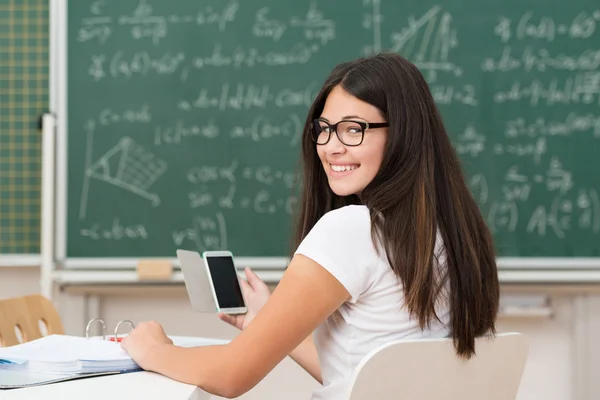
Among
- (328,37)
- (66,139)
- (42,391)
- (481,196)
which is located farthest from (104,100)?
(42,391)

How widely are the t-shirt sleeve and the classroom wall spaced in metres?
1.82

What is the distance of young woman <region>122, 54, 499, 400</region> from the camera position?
1258 millimetres

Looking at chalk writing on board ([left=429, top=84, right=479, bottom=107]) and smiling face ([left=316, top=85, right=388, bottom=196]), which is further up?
chalk writing on board ([left=429, top=84, right=479, bottom=107])

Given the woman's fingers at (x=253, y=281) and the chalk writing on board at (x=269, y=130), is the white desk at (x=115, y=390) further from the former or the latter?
the chalk writing on board at (x=269, y=130)

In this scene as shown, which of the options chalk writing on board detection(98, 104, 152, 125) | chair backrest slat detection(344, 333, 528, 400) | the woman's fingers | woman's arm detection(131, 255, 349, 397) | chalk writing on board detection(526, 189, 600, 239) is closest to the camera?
chair backrest slat detection(344, 333, 528, 400)

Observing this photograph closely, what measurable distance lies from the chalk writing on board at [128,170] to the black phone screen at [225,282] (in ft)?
4.69

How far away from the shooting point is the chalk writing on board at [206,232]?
3.00 metres

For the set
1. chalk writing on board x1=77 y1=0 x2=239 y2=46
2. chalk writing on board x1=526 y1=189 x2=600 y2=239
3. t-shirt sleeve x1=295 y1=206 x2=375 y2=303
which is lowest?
chalk writing on board x1=526 y1=189 x2=600 y2=239

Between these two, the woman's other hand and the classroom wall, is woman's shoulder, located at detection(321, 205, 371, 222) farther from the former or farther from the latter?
the classroom wall

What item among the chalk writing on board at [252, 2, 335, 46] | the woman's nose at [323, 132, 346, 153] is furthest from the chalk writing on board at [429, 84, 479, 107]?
the woman's nose at [323, 132, 346, 153]

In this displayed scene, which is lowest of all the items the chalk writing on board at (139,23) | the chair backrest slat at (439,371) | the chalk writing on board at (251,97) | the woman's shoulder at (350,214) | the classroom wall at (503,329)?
the classroom wall at (503,329)

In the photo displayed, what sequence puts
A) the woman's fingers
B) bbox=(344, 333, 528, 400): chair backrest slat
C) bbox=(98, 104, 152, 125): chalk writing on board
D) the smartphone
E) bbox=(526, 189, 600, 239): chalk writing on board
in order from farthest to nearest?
bbox=(98, 104, 152, 125): chalk writing on board
bbox=(526, 189, 600, 239): chalk writing on board
the woman's fingers
the smartphone
bbox=(344, 333, 528, 400): chair backrest slat

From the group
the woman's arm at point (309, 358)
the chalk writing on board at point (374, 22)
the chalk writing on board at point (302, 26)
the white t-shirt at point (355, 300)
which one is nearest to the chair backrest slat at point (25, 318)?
the woman's arm at point (309, 358)

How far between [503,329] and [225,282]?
1736mm
